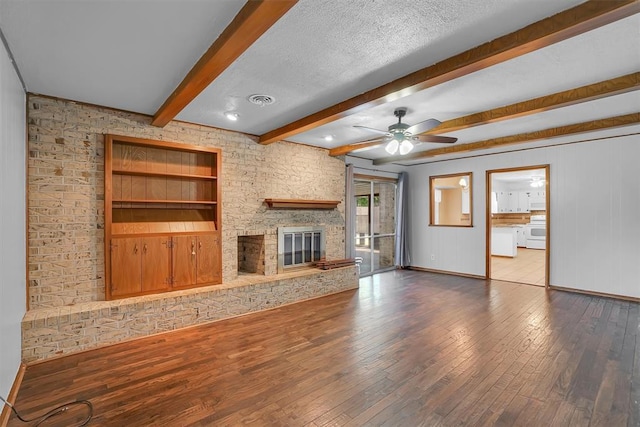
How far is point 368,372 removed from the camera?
2662 mm

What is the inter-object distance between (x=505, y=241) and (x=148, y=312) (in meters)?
9.52

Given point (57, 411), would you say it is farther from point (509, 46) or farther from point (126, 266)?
point (509, 46)

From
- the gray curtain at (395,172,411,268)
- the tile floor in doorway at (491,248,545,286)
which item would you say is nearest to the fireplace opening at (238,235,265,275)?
the gray curtain at (395,172,411,268)

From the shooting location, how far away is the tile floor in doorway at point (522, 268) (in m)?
6.26

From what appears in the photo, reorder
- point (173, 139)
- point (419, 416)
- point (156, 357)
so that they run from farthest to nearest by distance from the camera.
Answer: point (173, 139), point (156, 357), point (419, 416)

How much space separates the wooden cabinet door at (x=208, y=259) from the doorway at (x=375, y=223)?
3530mm

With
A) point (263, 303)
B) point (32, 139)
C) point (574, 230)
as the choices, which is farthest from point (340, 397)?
point (574, 230)

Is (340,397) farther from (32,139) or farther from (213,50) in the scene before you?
(32,139)

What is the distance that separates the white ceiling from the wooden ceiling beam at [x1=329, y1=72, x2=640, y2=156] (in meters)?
0.10

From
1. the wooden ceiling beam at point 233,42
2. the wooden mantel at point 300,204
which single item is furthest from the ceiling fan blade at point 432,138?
the wooden ceiling beam at point 233,42

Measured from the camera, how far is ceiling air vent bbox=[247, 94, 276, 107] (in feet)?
10.4

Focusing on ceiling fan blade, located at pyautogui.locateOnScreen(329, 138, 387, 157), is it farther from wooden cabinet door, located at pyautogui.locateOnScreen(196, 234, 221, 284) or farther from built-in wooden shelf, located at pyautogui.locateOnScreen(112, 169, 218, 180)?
wooden cabinet door, located at pyautogui.locateOnScreen(196, 234, 221, 284)

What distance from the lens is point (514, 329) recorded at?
3611 mm

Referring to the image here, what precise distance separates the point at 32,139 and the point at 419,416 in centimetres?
440
